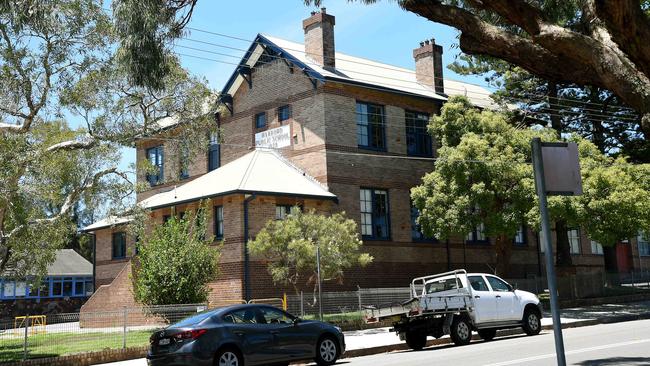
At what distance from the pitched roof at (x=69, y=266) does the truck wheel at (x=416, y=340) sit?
115ft

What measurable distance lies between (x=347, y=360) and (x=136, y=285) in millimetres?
10983

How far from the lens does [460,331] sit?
677 inches

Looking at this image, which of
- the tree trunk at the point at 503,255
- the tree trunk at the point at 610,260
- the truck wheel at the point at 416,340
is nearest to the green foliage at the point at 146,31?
the truck wheel at the point at 416,340

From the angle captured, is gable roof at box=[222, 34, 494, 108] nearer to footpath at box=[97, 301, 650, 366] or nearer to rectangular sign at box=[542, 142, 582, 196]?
footpath at box=[97, 301, 650, 366]

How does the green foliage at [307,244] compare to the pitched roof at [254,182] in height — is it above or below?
below

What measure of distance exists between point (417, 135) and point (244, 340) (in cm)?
2134

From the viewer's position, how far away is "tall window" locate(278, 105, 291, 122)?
100ft

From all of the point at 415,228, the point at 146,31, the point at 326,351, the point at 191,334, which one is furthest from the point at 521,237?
the point at 146,31

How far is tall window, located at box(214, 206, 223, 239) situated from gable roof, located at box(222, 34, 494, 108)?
276 inches

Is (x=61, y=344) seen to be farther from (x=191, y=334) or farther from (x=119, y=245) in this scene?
(x=119, y=245)

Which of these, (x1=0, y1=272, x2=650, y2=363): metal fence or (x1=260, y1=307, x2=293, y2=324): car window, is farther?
(x1=0, y1=272, x2=650, y2=363): metal fence

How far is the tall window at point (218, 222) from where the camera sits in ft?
88.8

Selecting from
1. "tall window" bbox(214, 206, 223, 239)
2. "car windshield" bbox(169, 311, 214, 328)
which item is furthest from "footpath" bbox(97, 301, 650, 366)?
"tall window" bbox(214, 206, 223, 239)

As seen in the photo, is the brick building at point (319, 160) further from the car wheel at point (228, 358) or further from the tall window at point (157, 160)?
the car wheel at point (228, 358)
